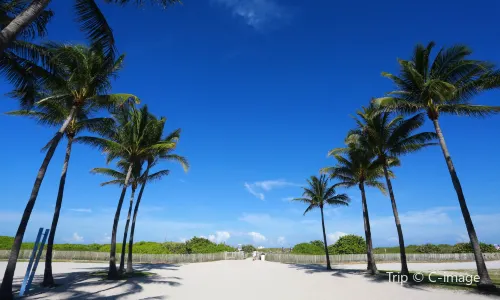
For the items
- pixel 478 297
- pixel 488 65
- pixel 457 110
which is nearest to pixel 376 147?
pixel 457 110

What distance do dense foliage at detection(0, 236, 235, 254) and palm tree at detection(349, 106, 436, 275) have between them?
3601cm

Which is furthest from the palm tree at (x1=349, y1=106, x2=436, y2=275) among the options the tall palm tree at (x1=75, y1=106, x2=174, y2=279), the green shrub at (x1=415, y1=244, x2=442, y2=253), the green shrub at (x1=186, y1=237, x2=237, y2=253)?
the green shrub at (x1=415, y1=244, x2=442, y2=253)

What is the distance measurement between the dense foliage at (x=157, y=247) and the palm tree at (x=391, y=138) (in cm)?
3601

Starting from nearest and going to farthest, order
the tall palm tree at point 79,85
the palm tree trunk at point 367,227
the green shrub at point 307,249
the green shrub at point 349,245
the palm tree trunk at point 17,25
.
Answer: the palm tree trunk at point 17,25
the tall palm tree at point 79,85
the palm tree trunk at point 367,227
the green shrub at point 349,245
the green shrub at point 307,249

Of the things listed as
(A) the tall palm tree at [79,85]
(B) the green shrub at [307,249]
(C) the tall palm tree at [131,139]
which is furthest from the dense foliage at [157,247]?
(A) the tall palm tree at [79,85]

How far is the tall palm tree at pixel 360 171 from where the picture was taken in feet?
77.0

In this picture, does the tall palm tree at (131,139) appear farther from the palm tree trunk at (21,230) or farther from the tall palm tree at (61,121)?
the palm tree trunk at (21,230)

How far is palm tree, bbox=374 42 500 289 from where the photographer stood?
46.9 ft

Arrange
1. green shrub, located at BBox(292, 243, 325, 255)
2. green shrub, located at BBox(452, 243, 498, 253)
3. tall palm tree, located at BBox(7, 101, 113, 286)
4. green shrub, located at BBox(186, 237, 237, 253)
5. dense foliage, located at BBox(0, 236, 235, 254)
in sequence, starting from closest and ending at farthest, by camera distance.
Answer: tall palm tree, located at BBox(7, 101, 113, 286)
dense foliage, located at BBox(0, 236, 235, 254)
green shrub, located at BBox(452, 243, 498, 253)
green shrub, located at BBox(292, 243, 325, 255)
green shrub, located at BBox(186, 237, 237, 253)

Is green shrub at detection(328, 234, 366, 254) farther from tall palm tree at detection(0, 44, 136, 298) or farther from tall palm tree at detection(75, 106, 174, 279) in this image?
tall palm tree at detection(0, 44, 136, 298)

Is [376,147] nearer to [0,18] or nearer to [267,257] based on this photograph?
[0,18]

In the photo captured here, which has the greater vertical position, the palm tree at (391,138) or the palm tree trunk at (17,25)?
the palm tree at (391,138)

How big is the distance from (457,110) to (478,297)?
9.42m

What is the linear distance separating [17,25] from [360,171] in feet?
79.2
